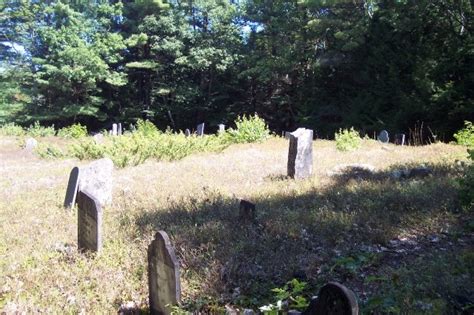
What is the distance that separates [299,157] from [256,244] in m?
4.74

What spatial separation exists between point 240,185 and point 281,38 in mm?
27911

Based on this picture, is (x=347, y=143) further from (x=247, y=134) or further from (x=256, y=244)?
(x=256, y=244)

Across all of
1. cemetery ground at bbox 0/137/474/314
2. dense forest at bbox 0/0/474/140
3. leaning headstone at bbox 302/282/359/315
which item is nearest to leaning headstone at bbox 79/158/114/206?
cemetery ground at bbox 0/137/474/314

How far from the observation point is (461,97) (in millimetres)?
21531

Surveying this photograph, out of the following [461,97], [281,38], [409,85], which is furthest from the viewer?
[281,38]

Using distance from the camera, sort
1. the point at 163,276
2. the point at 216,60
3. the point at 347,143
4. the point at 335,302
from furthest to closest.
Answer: the point at 216,60 < the point at 347,143 < the point at 163,276 < the point at 335,302

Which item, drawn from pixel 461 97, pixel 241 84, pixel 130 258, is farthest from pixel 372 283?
pixel 241 84

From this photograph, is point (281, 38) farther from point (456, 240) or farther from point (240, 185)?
point (456, 240)

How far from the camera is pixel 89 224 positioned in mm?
5055

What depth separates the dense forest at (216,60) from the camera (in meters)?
27.4

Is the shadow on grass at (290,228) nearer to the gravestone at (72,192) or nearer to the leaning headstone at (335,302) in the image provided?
the leaning headstone at (335,302)

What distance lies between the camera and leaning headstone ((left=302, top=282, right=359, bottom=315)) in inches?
90.8

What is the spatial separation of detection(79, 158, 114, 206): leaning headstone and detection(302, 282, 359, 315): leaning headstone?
568cm

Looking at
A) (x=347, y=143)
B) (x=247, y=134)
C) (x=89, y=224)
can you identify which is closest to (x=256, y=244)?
(x=89, y=224)
